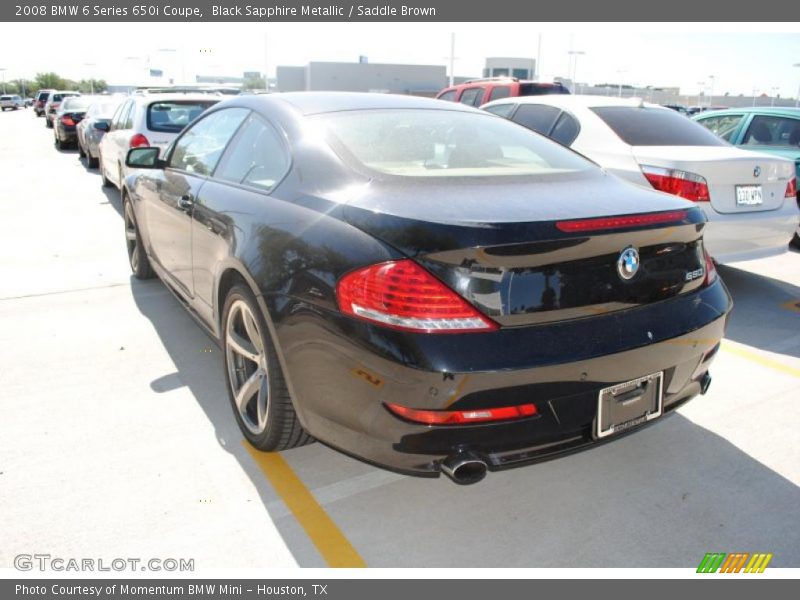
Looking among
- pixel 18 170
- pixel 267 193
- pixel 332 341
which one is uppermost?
pixel 267 193

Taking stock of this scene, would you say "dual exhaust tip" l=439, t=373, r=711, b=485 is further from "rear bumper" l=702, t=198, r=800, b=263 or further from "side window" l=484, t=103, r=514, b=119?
"side window" l=484, t=103, r=514, b=119

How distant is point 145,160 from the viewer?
4480 mm

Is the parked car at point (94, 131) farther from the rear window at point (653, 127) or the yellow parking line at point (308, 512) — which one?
the yellow parking line at point (308, 512)

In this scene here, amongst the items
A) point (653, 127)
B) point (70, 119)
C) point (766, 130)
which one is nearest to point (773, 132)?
point (766, 130)

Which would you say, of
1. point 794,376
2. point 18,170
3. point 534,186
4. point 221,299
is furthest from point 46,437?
point 18,170

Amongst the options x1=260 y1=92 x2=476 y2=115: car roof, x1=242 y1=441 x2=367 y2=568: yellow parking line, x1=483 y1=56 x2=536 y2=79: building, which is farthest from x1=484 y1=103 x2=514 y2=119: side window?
x1=483 y1=56 x2=536 y2=79: building

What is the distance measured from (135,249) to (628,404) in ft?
15.1

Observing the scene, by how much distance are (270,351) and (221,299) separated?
654 millimetres

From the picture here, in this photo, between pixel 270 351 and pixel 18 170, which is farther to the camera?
pixel 18 170

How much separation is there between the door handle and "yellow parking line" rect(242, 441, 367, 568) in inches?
54.1

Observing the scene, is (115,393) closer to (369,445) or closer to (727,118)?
(369,445)

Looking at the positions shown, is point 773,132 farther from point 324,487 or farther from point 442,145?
point 324,487

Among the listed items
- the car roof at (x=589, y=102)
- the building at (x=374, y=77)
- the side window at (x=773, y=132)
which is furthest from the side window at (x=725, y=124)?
the building at (x=374, y=77)

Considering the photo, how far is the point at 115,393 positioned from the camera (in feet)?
12.0
